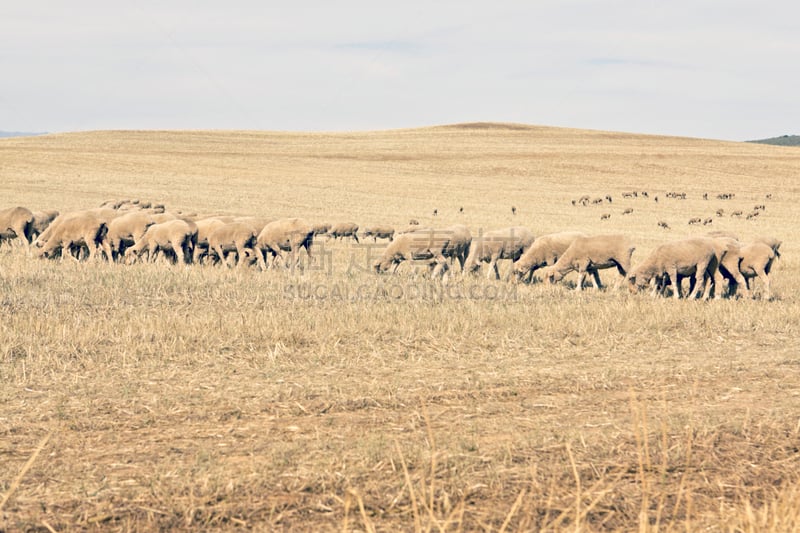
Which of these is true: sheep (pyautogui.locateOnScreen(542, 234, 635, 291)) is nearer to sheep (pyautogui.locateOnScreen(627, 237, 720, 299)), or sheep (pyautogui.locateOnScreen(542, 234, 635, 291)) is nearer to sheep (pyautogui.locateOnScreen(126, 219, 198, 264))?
sheep (pyautogui.locateOnScreen(627, 237, 720, 299))

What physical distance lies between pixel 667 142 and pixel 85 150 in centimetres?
5918

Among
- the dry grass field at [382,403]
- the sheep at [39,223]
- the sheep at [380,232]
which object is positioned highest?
the sheep at [39,223]

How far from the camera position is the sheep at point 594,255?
60.2 ft

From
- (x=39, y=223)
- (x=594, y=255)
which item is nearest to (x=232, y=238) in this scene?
(x=39, y=223)

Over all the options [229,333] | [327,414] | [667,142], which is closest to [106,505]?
[327,414]

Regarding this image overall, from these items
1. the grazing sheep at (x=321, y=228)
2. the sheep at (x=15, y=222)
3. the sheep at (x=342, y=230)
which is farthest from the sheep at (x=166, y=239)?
the sheep at (x=342, y=230)

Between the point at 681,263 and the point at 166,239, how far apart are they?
1238 centimetres

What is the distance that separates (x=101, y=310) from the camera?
1259 centimetres

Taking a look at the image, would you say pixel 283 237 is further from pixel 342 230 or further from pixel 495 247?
pixel 342 230

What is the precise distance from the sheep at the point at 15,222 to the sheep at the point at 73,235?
2.53m

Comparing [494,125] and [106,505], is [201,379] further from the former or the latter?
[494,125]

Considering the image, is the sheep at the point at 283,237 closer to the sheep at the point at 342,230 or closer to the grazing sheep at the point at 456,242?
the grazing sheep at the point at 456,242

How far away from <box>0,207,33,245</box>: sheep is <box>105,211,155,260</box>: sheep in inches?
138

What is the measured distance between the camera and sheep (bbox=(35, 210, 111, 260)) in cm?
2136
